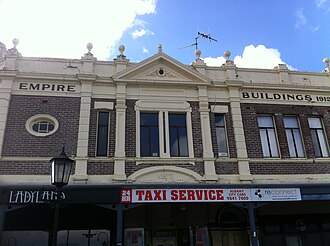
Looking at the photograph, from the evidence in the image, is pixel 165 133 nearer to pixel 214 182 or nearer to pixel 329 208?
pixel 214 182

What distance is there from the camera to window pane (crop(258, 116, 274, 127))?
12.2m

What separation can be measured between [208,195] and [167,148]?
240 cm

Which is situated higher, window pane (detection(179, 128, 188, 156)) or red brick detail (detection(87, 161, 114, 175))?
window pane (detection(179, 128, 188, 156))

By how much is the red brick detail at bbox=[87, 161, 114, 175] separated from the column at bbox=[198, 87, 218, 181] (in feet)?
10.8

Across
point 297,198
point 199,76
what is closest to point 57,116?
point 199,76

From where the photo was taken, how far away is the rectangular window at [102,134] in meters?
10.8

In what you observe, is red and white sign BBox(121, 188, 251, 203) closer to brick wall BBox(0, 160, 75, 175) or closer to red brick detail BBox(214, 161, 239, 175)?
red brick detail BBox(214, 161, 239, 175)

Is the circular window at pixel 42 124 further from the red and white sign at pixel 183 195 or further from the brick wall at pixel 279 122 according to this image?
the brick wall at pixel 279 122

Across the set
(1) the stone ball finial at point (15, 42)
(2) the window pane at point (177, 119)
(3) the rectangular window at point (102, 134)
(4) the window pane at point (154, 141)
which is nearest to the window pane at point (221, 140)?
(2) the window pane at point (177, 119)

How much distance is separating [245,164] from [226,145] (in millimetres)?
983

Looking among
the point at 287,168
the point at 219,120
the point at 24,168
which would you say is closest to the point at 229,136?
the point at 219,120

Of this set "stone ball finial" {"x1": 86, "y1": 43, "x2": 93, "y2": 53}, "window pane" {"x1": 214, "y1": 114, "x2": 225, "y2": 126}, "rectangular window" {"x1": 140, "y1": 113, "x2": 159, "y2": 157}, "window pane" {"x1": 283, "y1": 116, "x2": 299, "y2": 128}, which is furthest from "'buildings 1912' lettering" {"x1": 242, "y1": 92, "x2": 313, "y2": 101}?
"stone ball finial" {"x1": 86, "y1": 43, "x2": 93, "y2": 53}

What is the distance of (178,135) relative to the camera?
11406mm

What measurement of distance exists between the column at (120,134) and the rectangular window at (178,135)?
5.79ft
